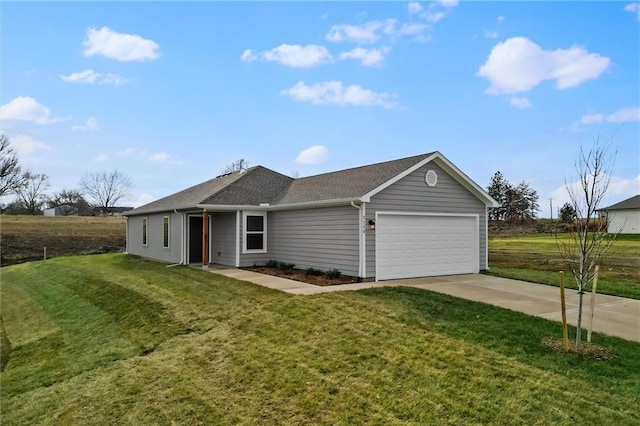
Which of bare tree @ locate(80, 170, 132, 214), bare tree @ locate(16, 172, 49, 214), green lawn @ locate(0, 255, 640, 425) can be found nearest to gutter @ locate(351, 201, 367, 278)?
green lawn @ locate(0, 255, 640, 425)

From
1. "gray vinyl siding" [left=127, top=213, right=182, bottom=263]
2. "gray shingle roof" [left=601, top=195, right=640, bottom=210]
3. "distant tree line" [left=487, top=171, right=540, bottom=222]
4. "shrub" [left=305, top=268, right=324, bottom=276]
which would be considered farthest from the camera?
"distant tree line" [left=487, top=171, right=540, bottom=222]

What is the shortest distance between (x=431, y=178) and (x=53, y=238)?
3033cm

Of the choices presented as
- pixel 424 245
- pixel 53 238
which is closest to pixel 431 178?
pixel 424 245

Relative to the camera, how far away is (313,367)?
5703 mm

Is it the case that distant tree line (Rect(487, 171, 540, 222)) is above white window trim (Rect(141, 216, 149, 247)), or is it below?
above

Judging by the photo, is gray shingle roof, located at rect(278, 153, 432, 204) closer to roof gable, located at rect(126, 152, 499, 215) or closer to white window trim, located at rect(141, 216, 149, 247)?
roof gable, located at rect(126, 152, 499, 215)

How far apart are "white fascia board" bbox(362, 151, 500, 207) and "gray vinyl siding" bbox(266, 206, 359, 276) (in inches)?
41.2

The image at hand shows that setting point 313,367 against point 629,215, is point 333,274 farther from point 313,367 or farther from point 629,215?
point 629,215

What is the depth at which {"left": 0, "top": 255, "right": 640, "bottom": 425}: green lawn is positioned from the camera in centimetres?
460

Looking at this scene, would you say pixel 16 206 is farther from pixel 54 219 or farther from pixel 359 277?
pixel 359 277

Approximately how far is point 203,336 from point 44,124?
57.1 feet

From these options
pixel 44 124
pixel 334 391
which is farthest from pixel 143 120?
pixel 334 391

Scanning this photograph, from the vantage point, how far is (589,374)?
17.2 ft

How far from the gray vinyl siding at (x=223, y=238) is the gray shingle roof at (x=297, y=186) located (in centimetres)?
96
